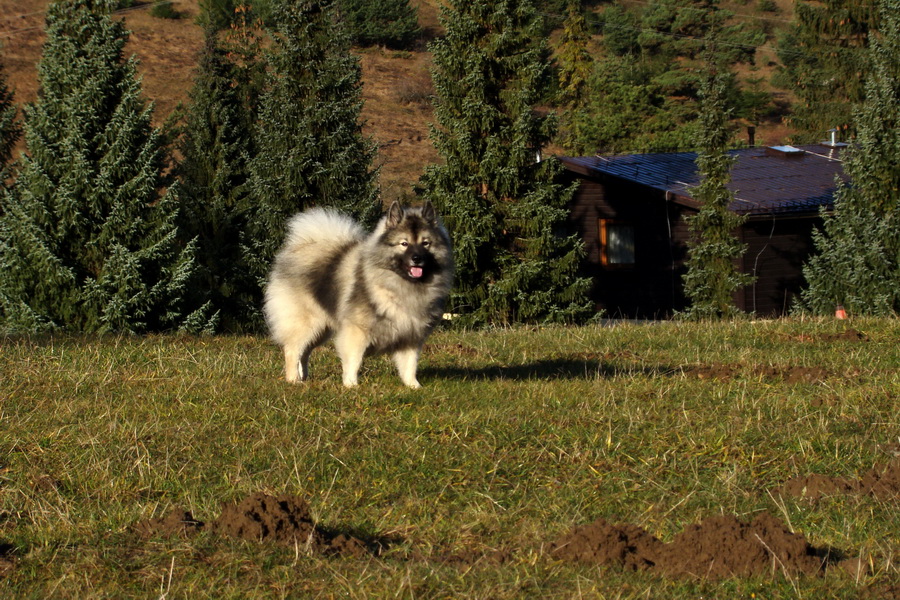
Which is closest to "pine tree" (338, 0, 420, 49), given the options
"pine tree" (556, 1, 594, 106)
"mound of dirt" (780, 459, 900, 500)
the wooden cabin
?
"pine tree" (556, 1, 594, 106)

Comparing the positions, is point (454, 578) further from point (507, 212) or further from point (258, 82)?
point (258, 82)

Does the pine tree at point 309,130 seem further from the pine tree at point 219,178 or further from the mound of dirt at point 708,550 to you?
the mound of dirt at point 708,550

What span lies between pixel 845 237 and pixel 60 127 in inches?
745

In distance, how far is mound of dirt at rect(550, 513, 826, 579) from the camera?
465cm

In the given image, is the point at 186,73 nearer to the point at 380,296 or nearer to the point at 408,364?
the point at 380,296

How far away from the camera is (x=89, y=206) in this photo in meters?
23.4

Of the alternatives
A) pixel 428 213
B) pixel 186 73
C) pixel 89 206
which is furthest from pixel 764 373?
pixel 186 73

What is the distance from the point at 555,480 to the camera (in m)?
6.20

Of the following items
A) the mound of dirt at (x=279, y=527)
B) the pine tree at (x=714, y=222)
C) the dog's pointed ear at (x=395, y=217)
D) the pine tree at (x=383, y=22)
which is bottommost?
the pine tree at (x=714, y=222)

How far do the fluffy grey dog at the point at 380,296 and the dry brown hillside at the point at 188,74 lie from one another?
46722 mm

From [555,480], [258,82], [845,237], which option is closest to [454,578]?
[555,480]

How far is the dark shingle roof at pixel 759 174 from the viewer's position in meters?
31.8

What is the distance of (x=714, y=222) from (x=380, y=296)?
1944cm

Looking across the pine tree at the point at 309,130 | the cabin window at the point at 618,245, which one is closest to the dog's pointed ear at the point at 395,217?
the pine tree at the point at 309,130
